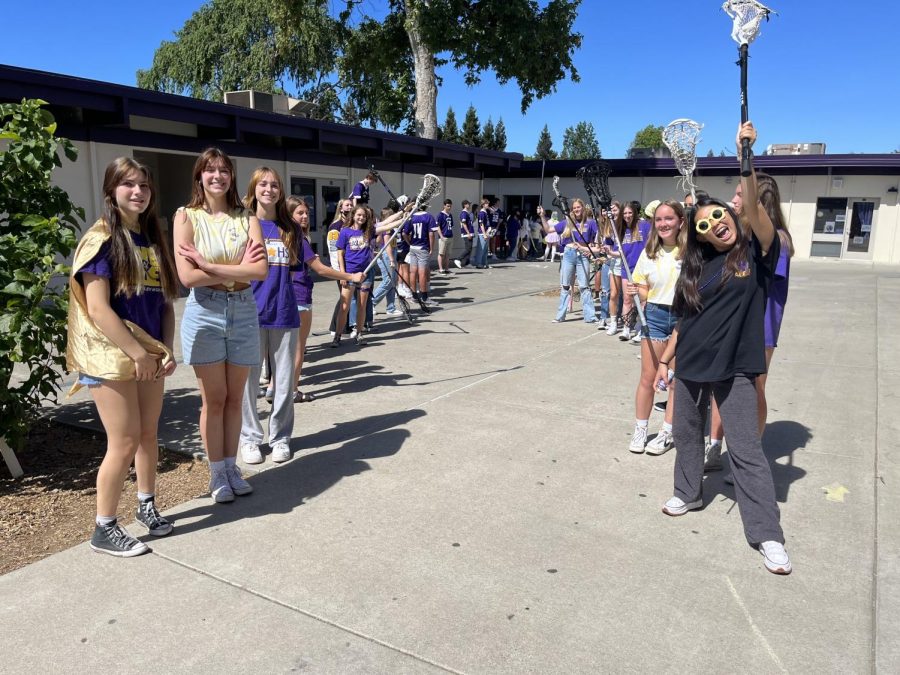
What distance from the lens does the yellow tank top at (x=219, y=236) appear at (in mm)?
3607

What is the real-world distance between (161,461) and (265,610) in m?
2.06

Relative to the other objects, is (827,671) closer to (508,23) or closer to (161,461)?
(161,461)

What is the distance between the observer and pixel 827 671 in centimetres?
252

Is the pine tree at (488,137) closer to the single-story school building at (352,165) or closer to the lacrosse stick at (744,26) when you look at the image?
the single-story school building at (352,165)

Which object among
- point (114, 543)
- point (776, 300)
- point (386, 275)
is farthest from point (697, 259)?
point (386, 275)

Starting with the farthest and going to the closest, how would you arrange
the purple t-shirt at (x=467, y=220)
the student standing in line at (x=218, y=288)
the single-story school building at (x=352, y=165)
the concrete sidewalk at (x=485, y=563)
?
the purple t-shirt at (x=467, y=220), the single-story school building at (x=352, y=165), the student standing in line at (x=218, y=288), the concrete sidewalk at (x=485, y=563)

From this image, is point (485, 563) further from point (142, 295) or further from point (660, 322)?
point (660, 322)

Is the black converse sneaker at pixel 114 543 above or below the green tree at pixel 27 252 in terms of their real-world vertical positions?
below

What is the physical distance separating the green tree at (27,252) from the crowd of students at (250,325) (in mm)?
843

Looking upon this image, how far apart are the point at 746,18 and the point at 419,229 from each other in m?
8.51

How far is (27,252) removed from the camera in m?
3.83

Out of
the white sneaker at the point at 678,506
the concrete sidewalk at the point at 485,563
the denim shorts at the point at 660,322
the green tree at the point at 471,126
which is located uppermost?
the green tree at the point at 471,126

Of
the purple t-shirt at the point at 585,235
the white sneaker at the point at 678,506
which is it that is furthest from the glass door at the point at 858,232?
the white sneaker at the point at 678,506

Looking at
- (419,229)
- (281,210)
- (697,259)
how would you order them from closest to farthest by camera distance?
(697,259)
(281,210)
(419,229)
